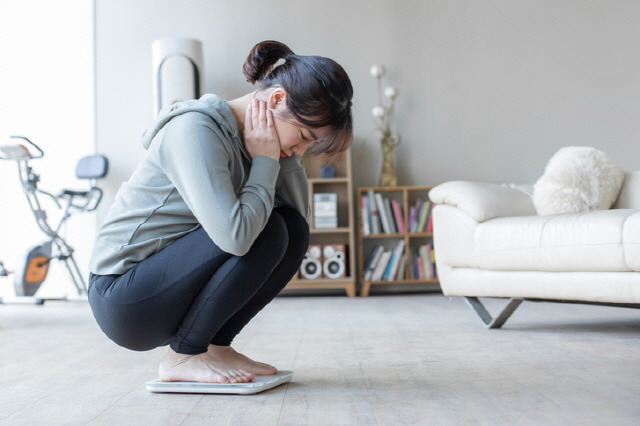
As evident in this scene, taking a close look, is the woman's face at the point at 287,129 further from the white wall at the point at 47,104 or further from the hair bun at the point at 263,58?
the white wall at the point at 47,104

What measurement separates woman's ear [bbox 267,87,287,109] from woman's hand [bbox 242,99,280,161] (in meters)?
0.02

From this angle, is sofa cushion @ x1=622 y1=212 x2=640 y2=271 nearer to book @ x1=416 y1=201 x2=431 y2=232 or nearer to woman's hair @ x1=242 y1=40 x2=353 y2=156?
woman's hair @ x1=242 y1=40 x2=353 y2=156

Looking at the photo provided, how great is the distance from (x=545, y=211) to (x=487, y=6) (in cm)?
250

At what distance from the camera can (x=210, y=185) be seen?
1.28m

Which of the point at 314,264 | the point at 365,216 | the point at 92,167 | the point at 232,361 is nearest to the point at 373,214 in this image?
the point at 365,216

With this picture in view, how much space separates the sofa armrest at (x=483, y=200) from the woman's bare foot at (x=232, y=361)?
4.42 feet

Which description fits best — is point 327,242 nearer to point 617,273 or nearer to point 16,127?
point 16,127

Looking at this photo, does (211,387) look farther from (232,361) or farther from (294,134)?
(294,134)

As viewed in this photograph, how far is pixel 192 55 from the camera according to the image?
4.45 metres

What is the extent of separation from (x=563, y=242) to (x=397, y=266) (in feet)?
7.58

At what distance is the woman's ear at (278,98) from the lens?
137cm

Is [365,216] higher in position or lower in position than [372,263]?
higher

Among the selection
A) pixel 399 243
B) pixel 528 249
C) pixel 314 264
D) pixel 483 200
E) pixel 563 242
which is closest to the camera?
pixel 563 242

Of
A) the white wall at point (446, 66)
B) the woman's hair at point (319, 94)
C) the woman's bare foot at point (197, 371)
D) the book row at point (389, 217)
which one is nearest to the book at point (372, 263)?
the book row at point (389, 217)
